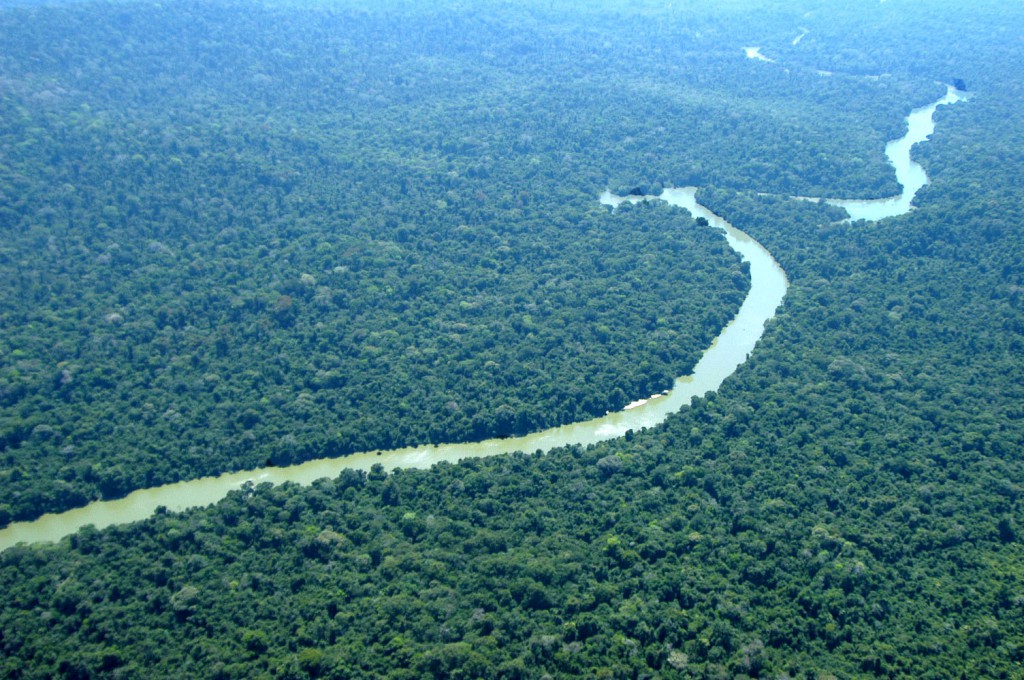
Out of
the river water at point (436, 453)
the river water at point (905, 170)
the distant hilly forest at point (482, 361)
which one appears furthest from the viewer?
the river water at point (905, 170)

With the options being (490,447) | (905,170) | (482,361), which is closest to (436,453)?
(490,447)

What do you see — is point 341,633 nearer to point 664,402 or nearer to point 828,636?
point 828,636

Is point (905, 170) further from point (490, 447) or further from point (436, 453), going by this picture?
point (436, 453)

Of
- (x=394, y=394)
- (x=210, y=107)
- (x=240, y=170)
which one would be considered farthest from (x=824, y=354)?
(x=210, y=107)

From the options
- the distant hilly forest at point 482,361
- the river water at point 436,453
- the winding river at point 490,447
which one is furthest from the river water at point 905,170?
the river water at point 436,453

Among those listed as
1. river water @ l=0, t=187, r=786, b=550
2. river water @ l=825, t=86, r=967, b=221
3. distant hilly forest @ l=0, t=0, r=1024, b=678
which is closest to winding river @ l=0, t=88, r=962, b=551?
river water @ l=0, t=187, r=786, b=550

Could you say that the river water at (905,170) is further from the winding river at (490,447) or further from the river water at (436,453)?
the river water at (436,453)
